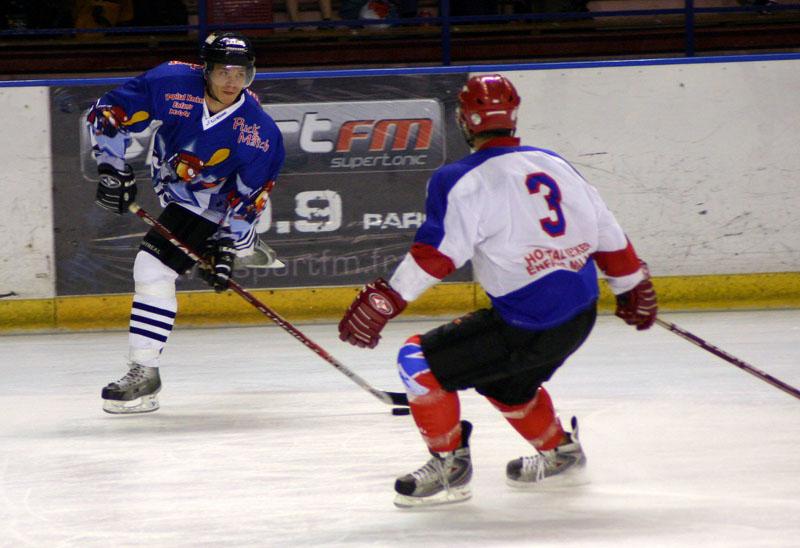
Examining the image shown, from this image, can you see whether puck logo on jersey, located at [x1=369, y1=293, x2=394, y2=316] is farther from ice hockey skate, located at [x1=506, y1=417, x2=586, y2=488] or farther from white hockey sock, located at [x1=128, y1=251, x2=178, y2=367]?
white hockey sock, located at [x1=128, y1=251, x2=178, y2=367]

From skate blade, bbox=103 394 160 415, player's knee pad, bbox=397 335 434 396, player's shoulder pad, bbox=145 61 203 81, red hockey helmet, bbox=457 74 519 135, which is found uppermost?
red hockey helmet, bbox=457 74 519 135

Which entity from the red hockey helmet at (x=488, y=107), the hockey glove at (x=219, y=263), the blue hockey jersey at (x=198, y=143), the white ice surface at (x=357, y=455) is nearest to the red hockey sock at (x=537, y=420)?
the white ice surface at (x=357, y=455)

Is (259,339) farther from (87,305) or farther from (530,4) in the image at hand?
(530,4)

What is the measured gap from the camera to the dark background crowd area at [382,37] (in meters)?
7.21

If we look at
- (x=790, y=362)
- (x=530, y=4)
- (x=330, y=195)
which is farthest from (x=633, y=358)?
(x=530, y=4)

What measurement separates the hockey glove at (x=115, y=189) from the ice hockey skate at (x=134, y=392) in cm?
52

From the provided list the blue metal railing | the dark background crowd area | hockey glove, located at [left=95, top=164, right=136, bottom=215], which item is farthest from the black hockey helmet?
the dark background crowd area

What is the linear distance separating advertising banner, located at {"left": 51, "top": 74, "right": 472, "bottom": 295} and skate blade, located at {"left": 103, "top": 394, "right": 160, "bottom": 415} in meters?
1.92

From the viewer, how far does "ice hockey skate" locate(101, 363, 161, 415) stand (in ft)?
13.6

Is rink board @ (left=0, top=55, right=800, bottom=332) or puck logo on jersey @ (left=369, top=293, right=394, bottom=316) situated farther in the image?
rink board @ (left=0, top=55, right=800, bottom=332)

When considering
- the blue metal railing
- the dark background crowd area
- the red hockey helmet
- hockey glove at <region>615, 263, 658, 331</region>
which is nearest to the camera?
the red hockey helmet

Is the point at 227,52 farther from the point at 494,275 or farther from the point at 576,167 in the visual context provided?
the point at 576,167

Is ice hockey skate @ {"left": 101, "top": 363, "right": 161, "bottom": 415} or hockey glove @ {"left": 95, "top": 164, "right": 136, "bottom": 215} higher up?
hockey glove @ {"left": 95, "top": 164, "right": 136, "bottom": 215}

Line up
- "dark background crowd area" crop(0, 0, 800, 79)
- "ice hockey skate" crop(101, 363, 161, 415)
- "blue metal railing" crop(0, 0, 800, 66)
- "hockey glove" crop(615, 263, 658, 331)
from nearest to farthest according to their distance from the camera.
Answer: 1. "hockey glove" crop(615, 263, 658, 331)
2. "ice hockey skate" crop(101, 363, 161, 415)
3. "blue metal railing" crop(0, 0, 800, 66)
4. "dark background crowd area" crop(0, 0, 800, 79)
